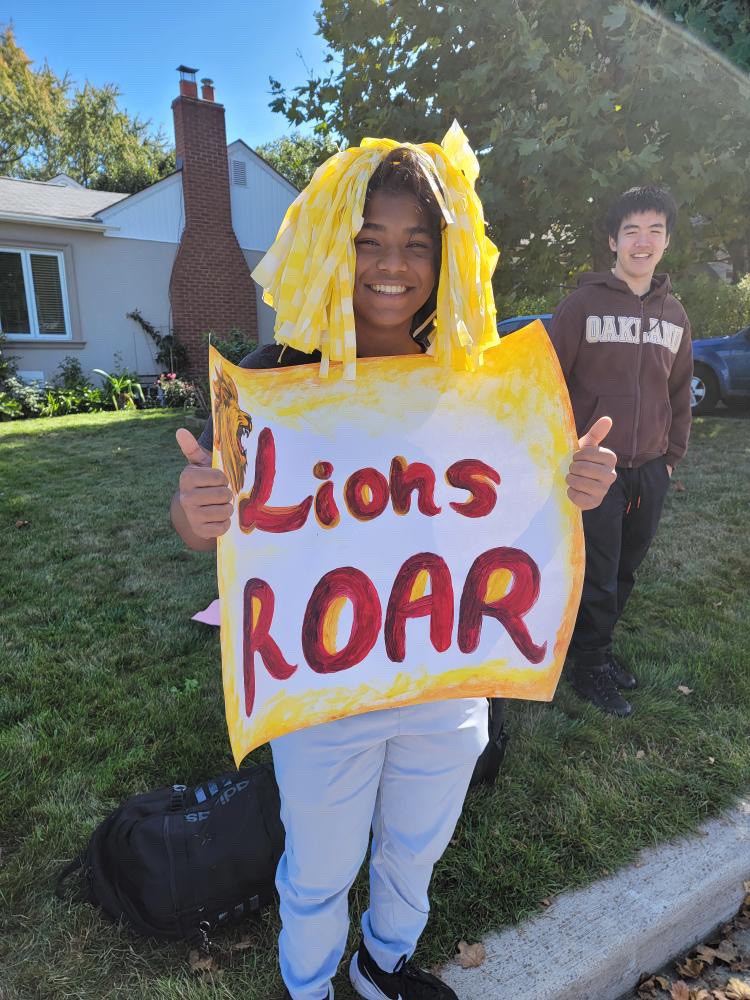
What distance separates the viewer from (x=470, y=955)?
174cm

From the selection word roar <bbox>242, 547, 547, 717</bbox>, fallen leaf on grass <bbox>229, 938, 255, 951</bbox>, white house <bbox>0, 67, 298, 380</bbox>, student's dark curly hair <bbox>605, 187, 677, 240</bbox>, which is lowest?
fallen leaf on grass <bbox>229, 938, 255, 951</bbox>

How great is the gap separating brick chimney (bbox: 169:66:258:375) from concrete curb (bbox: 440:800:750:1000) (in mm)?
→ 12764

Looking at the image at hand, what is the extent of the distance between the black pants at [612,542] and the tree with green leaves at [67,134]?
2995cm

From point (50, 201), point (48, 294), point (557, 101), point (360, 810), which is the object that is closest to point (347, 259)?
point (360, 810)

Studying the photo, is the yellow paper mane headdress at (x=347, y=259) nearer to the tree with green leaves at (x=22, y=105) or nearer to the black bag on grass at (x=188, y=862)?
the black bag on grass at (x=188, y=862)

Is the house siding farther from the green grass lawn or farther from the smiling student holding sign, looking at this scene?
the smiling student holding sign

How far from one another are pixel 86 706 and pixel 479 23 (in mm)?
6999

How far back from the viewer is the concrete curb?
1.68m

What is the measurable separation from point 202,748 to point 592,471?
1.87m

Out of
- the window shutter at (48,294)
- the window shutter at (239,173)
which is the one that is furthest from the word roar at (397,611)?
the window shutter at (239,173)

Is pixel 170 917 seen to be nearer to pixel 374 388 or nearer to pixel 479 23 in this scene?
pixel 374 388

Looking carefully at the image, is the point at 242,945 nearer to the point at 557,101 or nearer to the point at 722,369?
the point at 557,101

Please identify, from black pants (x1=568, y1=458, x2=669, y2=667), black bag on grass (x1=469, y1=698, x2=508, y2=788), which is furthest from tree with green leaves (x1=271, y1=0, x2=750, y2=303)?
black bag on grass (x1=469, y1=698, x2=508, y2=788)

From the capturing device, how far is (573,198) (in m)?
6.69
